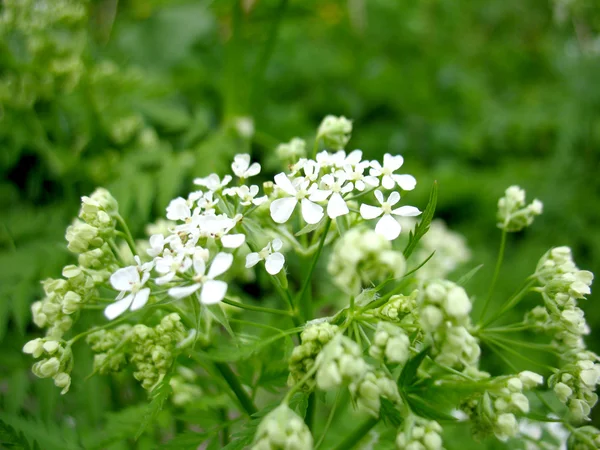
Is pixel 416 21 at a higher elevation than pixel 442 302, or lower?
lower

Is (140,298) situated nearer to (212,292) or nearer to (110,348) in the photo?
(212,292)

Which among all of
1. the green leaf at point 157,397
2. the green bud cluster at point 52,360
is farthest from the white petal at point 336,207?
the green bud cluster at point 52,360

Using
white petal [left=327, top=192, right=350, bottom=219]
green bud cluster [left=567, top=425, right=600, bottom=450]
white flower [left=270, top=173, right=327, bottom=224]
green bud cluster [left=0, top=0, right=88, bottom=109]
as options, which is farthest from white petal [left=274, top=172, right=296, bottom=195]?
green bud cluster [left=0, top=0, right=88, bottom=109]

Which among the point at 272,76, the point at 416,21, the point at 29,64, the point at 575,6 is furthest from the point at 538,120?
the point at 29,64

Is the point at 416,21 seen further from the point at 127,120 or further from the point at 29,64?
the point at 29,64

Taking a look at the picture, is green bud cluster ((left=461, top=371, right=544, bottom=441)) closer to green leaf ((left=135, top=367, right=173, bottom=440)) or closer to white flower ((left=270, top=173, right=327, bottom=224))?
white flower ((left=270, top=173, right=327, bottom=224))

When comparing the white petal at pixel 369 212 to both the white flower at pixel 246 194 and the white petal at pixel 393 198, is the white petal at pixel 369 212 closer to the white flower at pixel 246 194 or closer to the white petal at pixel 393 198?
the white petal at pixel 393 198

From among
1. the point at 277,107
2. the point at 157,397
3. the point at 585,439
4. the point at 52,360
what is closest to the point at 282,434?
the point at 157,397
